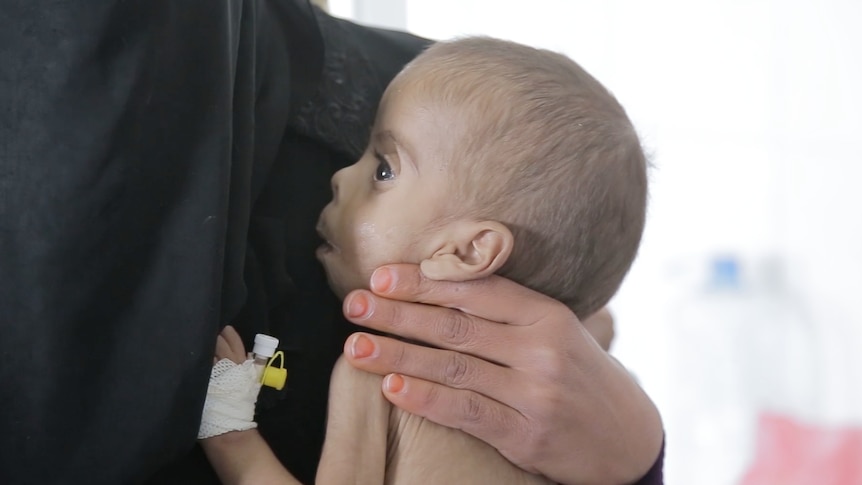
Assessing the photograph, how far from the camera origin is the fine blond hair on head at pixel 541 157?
763mm

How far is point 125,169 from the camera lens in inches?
22.0

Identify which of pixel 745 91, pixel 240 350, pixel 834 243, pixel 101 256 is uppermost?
pixel 101 256

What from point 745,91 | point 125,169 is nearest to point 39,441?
point 125,169

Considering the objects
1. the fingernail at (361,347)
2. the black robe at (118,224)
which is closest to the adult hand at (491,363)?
the fingernail at (361,347)

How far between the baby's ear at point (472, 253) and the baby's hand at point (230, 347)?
0.51 ft

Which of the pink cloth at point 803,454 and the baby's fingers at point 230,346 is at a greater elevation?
the baby's fingers at point 230,346

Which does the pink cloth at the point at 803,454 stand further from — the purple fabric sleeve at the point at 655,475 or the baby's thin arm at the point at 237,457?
the baby's thin arm at the point at 237,457

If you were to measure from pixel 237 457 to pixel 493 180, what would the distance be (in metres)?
0.29

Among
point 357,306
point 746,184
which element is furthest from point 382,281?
point 746,184

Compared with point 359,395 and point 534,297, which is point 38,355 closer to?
point 359,395

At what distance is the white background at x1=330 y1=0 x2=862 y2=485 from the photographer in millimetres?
2041

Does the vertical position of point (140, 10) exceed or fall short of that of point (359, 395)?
it exceeds it

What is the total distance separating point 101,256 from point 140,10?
146 mm

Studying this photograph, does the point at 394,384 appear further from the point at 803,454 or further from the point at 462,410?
the point at 803,454
